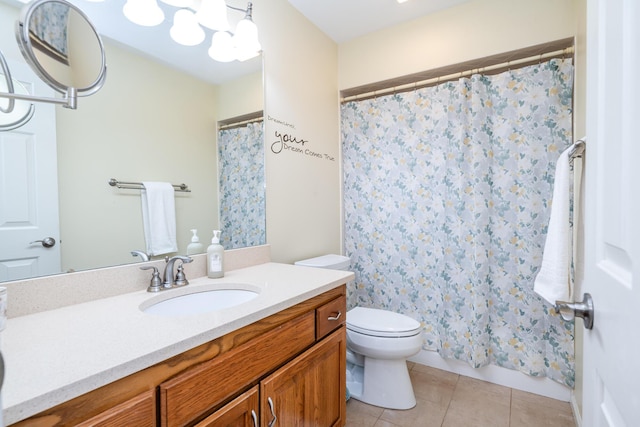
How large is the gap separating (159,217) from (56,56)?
621mm

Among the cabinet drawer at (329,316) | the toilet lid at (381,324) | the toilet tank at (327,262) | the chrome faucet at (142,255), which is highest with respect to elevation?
the chrome faucet at (142,255)

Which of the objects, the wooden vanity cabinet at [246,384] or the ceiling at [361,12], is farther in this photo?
the ceiling at [361,12]

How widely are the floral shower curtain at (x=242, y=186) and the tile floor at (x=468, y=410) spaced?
117cm

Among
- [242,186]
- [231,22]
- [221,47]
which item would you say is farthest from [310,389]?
[231,22]

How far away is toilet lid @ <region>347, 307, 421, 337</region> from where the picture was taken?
1682mm

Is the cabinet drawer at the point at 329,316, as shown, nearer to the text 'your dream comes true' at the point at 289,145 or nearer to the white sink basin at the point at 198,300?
the white sink basin at the point at 198,300

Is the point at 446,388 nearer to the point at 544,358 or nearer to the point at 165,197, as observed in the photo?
the point at 544,358

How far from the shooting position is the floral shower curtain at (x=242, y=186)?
1543mm

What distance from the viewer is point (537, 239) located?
5.98ft

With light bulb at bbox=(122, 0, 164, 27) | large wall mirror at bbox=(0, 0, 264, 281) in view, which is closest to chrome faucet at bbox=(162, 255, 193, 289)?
large wall mirror at bbox=(0, 0, 264, 281)

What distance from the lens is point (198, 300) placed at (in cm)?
121

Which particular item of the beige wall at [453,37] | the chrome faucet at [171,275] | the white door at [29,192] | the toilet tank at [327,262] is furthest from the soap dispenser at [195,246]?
the beige wall at [453,37]

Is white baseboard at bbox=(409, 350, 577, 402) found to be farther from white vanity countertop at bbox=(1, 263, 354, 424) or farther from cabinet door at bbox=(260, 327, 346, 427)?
white vanity countertop at bbox=(1, 263, 354, 424)

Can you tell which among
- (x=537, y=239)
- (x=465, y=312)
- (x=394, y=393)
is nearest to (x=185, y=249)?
(x=394, y=393)
